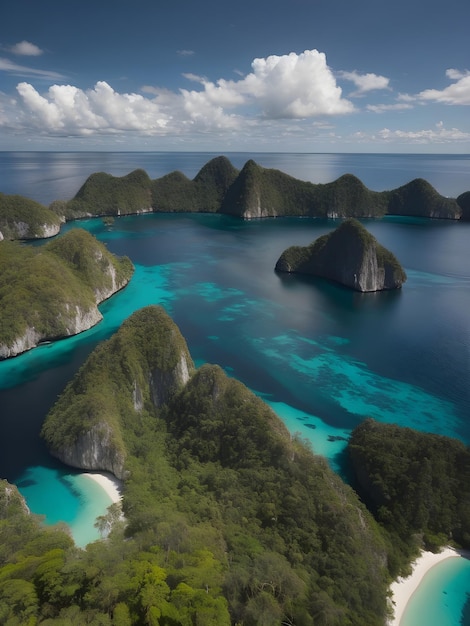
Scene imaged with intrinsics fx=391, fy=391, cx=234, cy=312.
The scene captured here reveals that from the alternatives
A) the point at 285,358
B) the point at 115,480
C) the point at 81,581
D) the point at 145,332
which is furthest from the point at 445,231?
the point at 81,581

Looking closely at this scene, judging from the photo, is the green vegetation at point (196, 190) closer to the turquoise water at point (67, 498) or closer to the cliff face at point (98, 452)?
the cliff face at point (98, 452)

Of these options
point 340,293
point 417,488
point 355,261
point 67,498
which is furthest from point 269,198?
point 67,498

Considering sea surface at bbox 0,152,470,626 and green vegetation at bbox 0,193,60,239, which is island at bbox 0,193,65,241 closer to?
green vegetation at bbox 0,193,60,239

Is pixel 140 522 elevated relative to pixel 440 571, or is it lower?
elevated

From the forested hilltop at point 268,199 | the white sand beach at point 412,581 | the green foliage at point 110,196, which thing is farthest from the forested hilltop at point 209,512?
the forested hilltop at point 268,199

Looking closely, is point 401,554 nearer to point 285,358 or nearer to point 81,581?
point 81,581
